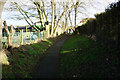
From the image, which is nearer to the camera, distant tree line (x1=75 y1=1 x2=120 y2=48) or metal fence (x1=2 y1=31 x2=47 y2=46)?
distant tree line (x1=75 y1=1 x2=120 y2=48)

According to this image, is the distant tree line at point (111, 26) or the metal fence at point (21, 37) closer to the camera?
the distant tree line at point (111, 26)

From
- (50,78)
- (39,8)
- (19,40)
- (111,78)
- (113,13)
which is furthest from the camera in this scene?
(39,8)

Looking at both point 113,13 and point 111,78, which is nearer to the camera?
point 111,78

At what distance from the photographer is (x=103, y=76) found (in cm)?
425

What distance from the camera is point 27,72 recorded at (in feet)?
21.1

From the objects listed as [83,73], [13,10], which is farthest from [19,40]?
[13,10]

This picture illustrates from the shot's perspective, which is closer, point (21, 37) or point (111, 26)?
point (111, 26)

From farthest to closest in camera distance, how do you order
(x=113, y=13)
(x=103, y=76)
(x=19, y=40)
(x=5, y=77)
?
(x=19, y=40) → (x=113, y=13) → (x=5, y=77) → (x=103, y=76)

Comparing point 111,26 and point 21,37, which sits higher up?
point 111,26

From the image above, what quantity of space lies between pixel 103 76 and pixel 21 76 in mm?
3623

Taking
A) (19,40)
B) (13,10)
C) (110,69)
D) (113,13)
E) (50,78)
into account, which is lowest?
(50,78)

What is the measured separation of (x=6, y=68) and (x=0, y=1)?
10.9ft

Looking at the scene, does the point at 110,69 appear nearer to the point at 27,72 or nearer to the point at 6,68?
the point at 27,72

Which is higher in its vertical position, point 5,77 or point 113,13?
point 113,13
